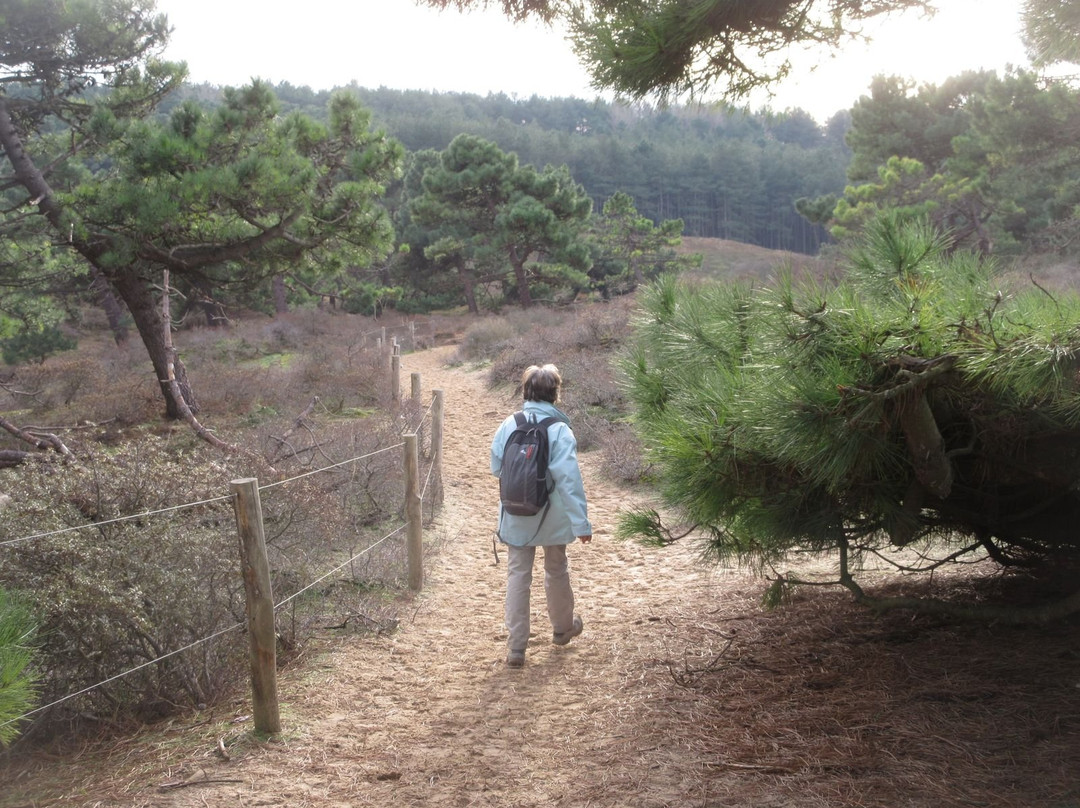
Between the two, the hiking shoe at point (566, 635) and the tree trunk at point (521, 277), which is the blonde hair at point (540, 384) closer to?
the hiking shoe at point (566, 635)

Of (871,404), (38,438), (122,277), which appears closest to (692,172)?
(122,277)

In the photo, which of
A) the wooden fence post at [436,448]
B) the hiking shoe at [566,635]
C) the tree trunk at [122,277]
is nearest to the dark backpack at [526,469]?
the hiking shoe at [566,635]

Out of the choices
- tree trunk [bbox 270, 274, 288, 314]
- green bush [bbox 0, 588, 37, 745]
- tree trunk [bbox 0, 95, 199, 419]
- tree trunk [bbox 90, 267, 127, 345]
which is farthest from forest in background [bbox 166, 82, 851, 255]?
green bush [bbox 0, 588, 37, 745]

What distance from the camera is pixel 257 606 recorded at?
352 centimetres

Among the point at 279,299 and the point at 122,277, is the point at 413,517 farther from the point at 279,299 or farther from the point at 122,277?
the point at 279,299

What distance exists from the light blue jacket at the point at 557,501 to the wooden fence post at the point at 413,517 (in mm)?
1525

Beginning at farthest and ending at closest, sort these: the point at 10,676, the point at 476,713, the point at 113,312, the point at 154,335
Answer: the point at 113,312, the point at 154,335, the point at 476,713, the point at 10,676

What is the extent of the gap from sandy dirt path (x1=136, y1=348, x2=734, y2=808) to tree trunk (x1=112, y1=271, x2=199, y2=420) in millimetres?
7419

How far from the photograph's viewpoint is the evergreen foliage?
2.37 metres

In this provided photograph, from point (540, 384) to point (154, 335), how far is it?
400 inches

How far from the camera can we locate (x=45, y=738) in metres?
3.45

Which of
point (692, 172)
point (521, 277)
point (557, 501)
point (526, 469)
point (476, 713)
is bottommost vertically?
point (476, 713)


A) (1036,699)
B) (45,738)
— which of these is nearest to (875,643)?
(1036,699)

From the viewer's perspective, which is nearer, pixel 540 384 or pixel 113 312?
pixel 540 384
